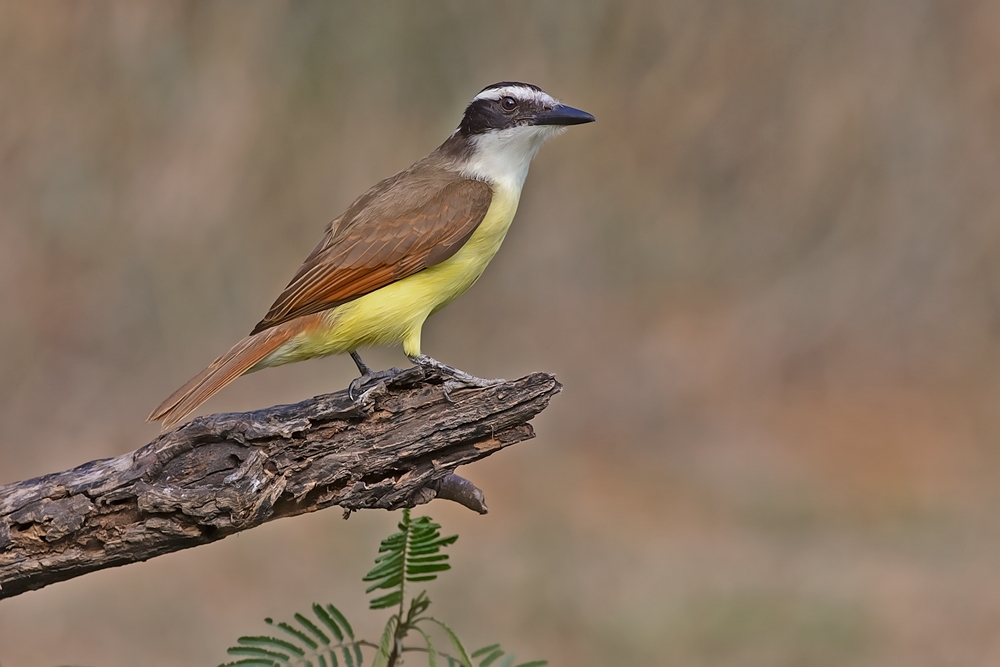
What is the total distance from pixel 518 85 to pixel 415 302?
1.38 meters

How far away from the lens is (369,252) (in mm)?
4508

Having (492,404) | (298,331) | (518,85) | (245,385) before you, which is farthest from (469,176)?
(245,385)

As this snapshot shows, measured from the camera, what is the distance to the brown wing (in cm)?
438

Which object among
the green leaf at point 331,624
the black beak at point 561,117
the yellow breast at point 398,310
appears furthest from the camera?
the black beak at point 561,117

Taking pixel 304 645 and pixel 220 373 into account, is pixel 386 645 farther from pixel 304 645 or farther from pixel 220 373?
pixel 220 373

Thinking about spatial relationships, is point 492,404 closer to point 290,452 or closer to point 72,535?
point 290,452

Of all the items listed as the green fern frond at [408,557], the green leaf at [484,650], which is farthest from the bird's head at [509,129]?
the green leaf at [484,650]

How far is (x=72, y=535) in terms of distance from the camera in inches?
126

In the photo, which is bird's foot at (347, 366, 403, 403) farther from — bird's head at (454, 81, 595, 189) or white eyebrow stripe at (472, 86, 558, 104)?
white eyebrow stripe at (472, 86, 558, 104)

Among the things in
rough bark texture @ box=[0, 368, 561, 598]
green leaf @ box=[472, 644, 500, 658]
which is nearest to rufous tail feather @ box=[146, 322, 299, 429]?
rough bark texture @ box=[0, 368, 561, 598]

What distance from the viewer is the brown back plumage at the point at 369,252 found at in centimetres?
429

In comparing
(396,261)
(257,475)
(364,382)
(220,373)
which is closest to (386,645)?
(257,475)

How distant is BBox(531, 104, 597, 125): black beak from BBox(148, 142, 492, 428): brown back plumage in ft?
1.51

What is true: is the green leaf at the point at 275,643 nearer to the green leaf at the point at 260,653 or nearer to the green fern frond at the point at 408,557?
the green leaf at the point at 260,653
